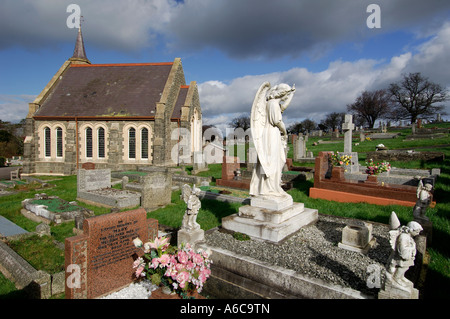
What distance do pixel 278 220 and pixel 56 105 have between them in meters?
26.3

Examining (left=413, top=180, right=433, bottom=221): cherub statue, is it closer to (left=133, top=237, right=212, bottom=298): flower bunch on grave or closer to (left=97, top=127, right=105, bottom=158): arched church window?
(left=133, top=237, right=212, bottom=298): flower bunch on grave

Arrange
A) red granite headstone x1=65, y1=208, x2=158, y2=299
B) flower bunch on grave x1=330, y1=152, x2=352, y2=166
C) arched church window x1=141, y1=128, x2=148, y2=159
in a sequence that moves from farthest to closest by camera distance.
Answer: arched church window x1=141, y1=128, x2=148, y2=159 → flower bunch on grave x1=330, y1=152, x2=352, y2=166 → red granite headstone x1=65, y1=208, x2=158, y2=299

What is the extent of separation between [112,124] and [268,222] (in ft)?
68.4

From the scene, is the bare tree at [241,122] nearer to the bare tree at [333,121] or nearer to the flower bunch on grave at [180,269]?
the bare tree at [333,121]

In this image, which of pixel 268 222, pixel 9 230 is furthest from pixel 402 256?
pixel 9 230

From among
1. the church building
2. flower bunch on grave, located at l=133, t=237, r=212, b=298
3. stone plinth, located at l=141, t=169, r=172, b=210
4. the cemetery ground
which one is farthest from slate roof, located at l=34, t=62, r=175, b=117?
flower bunch on grave, located at l=133, t=237, r=212, b=298

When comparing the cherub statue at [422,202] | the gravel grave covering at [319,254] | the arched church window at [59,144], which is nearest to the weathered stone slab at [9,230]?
the gravel grave covering at [319,254]

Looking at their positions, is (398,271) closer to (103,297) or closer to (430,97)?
(103,297)

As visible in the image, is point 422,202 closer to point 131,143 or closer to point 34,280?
point 34,280

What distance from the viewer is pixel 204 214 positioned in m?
9.18

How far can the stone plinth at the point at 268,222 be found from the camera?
5.98m

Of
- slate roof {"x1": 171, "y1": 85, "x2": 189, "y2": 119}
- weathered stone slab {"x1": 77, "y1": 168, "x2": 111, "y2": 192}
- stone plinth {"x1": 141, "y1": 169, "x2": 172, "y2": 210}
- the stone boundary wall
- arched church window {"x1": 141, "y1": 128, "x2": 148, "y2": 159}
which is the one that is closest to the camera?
the stone boundary wall

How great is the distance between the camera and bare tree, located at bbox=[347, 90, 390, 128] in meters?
55.8
